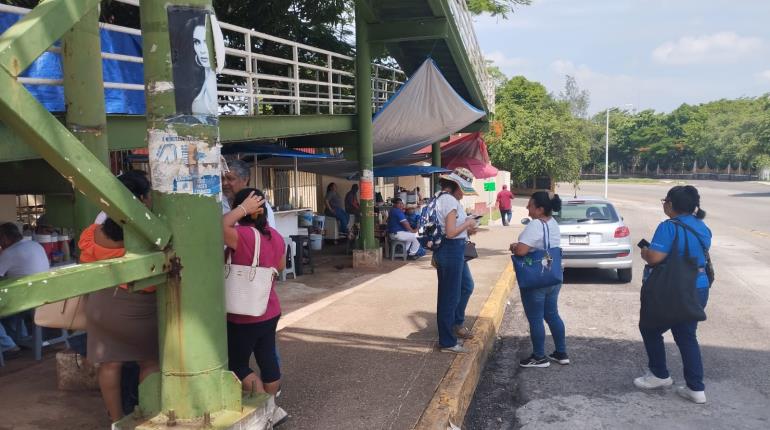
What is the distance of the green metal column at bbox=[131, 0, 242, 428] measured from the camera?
2854mm

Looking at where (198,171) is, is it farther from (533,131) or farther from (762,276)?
→ (533,131)

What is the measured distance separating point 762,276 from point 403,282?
6.52 metres

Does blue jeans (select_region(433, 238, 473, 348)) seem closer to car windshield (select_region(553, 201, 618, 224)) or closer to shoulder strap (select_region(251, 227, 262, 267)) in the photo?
shoulder strap (select_region(251, 227, 262, 267))

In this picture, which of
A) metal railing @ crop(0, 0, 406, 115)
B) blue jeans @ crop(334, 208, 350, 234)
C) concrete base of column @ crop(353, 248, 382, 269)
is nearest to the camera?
metal railing @ crop(0, 0, 406, 115)

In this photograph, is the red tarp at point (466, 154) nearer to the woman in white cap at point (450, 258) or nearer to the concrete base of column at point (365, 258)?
the concrete base of column at point (365, 258)

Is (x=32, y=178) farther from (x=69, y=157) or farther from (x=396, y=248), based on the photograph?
(x=396, y=248)

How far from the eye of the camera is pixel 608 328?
23.4ft

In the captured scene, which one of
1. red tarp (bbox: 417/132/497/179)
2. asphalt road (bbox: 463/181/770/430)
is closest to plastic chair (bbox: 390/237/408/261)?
asphalt road (bbox: 463/181/770/430)

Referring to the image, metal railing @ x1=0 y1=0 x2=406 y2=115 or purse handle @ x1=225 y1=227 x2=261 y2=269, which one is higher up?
metal railing @ x1=0 y1=0 x2=406 y2=115

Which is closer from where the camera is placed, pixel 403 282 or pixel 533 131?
pixel 403 282

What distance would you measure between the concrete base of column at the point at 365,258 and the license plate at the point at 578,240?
12.0 ft

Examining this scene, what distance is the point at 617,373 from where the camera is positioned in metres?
5.56

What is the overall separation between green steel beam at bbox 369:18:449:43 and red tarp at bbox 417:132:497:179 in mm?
8440

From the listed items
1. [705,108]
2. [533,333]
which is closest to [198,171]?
[533,333]
